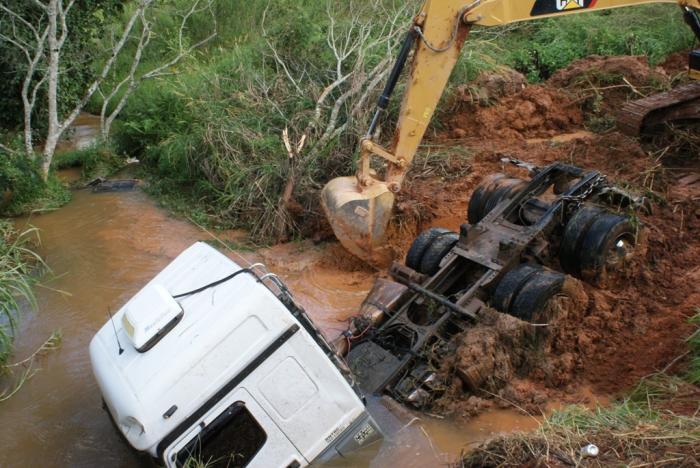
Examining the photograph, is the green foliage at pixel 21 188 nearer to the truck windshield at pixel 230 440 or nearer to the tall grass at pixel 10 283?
the tall grass at pixel 10 283

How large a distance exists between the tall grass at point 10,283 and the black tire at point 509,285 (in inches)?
194

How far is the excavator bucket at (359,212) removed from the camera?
24.3 feet

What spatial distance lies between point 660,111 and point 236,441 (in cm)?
728

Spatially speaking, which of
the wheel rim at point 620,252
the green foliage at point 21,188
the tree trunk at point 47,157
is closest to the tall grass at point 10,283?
the green foliage at point 21,188

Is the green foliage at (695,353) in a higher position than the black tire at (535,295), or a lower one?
lower

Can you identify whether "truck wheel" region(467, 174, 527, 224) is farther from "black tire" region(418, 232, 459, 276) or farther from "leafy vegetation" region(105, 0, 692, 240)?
"leafy vegetation" region(105, 0, 692, 240)

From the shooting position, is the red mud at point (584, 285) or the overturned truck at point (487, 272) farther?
the overturned truck at point (487, 272)

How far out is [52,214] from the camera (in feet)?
37.2

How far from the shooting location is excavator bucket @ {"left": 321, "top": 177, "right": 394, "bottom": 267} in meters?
7.42

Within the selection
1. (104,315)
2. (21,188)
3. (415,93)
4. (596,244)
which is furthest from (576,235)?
(21,188)

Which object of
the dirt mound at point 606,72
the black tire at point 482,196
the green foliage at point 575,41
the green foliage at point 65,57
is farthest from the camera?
the green foliage at point 575,41

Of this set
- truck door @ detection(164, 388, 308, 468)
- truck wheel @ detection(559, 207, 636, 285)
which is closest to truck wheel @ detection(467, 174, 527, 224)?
truck wheel @ detection(559, 207, 636, 285)

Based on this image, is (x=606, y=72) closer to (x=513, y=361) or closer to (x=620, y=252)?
(x=620, y=252)

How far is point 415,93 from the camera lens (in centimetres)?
697
